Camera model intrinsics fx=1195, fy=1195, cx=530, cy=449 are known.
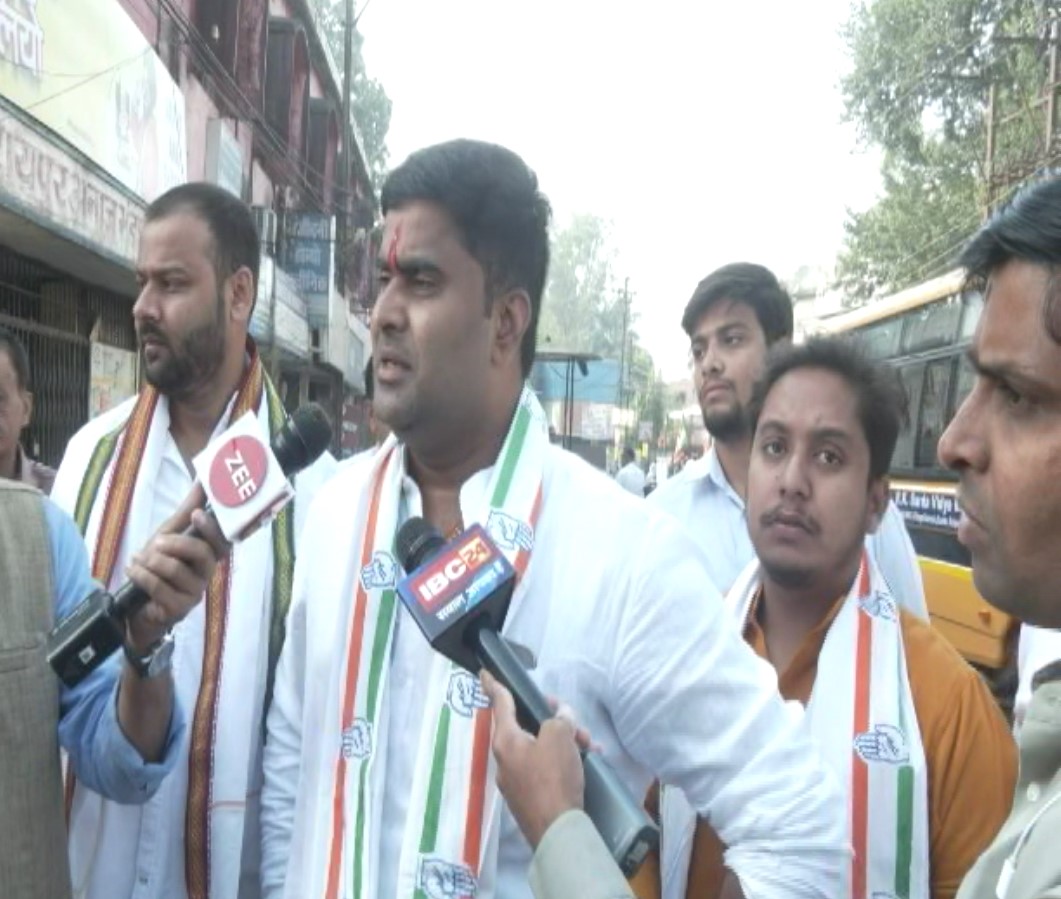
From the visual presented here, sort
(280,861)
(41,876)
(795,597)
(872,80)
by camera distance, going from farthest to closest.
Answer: (872,80) < (795,597) < (280,861) < (41,876)

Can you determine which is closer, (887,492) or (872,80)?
(887,492)

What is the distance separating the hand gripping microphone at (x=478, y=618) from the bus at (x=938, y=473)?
7070 mm

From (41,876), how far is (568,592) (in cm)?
95

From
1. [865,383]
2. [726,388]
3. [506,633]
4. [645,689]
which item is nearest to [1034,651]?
[865,383]

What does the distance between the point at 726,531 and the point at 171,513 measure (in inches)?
66.4

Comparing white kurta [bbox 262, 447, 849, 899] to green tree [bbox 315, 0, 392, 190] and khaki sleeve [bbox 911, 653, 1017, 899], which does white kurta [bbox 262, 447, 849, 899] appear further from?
green tree [bbox 315, 0, 392, 190]

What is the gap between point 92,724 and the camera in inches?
81.6

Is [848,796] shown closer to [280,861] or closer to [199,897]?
[280,861]

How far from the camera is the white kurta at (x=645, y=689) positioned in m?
1.68


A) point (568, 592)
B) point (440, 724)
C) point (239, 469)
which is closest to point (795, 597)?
point (568, 592)

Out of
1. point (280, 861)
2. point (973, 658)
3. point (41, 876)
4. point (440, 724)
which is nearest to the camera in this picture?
point (440, 724)

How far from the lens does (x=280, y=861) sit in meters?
2.09

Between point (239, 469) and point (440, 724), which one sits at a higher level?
point (239, 469)

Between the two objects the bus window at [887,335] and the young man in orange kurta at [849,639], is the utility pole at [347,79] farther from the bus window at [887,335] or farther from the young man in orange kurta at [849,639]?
the young man in orange kurta at [849,639]
